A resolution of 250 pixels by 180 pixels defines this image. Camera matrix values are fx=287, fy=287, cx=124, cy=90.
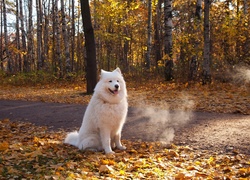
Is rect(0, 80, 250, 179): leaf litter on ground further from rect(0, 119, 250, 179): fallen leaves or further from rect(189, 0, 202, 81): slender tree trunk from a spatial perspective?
rect(189, 0, 202, 81): slender tree trunk

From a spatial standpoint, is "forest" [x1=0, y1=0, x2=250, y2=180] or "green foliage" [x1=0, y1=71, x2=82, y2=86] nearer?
"forest" [x1=0, y1=0, x2=250, y2=180]

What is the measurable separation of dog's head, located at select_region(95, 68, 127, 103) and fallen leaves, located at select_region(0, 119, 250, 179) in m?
1.05

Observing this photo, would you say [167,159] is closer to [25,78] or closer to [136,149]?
[136,149]

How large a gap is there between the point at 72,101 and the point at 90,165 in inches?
341

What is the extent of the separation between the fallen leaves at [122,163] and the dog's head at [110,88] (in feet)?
3.45

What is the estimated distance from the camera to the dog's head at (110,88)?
538 centimetres

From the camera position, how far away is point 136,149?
5887mm

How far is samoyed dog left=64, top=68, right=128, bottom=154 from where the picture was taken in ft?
17.7

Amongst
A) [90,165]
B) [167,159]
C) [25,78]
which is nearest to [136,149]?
[167,159]

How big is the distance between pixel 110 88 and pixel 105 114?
50 centimetres

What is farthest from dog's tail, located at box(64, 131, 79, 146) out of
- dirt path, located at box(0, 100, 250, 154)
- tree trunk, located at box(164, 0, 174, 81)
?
tree trunk, located at box(164, 0, 174, 81)

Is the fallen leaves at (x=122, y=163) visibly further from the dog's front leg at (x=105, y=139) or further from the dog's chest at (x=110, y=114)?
the dog's chest at (x=110, y=114)

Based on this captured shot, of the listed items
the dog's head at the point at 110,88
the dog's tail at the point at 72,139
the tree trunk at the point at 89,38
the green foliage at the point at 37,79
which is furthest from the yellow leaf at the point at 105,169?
the green foliage at the point at 37,79

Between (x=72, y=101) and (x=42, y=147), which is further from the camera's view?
(x=72, y=101)
